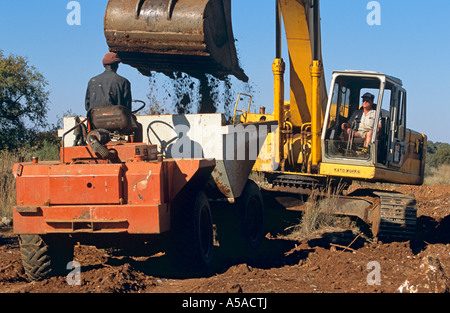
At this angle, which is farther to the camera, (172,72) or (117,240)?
(172,72)

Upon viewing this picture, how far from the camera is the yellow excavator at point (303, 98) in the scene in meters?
8.45

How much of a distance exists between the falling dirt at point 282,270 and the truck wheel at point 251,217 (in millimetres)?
246

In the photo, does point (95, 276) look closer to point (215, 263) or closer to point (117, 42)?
point (215, 263)

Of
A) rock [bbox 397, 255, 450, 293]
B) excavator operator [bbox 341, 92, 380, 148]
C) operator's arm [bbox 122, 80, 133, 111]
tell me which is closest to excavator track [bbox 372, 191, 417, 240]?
excavator operator [bbox 341, 92, 380, 148]

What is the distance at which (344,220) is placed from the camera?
1146cm

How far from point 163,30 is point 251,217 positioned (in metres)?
3.31

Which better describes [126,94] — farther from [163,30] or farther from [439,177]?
[439,177]

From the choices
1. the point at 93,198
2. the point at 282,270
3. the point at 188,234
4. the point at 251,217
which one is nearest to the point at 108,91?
the point at 93,198

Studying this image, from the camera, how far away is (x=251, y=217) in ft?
32.6

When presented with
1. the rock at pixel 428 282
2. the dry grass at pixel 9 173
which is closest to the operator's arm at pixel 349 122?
the rock at pixel 428 282

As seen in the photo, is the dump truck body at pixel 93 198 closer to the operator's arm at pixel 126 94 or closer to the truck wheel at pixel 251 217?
the operator's arm at pixel 126 94

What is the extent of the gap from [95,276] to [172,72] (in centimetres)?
A: 373

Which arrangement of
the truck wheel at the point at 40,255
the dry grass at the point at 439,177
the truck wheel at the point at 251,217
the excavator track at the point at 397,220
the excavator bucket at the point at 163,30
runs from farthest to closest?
the dry grass at the point at 439,177 < the excavator track at the point at 397,220 < the truck wheel at the point at 251,217 < the excavator bucket at the point at 163,30 < the truck wheel at the point at 40,255
